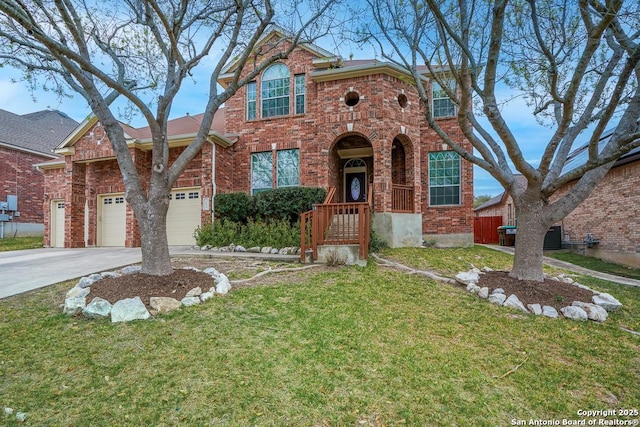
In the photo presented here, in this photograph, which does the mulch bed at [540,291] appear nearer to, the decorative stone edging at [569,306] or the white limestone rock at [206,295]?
the decorative stone edging at [569,306]

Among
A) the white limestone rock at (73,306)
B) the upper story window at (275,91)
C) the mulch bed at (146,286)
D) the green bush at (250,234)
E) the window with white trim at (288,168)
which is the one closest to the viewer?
the white limestone rock at (73,306)

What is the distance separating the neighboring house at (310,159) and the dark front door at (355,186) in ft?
0.14

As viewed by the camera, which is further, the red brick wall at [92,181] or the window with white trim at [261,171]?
the window with white trim at [261,171]

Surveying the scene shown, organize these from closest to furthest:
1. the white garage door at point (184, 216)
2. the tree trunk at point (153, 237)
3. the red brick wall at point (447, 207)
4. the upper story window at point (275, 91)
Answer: the tree trunk at point (153, 237), the red brick wall at point (447, 207), the white garage door at point (184, 216), the upper story window at point (275, 91)

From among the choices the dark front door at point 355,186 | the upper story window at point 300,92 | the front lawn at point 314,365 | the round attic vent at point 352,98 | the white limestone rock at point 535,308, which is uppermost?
the upper story window at point 300,92

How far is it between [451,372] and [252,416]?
6.24 feet

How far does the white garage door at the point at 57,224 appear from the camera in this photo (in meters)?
13.5

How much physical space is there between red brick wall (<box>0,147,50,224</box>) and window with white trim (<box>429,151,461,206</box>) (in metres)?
20.5

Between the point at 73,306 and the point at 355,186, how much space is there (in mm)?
10174

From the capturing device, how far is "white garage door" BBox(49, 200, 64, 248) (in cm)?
1355

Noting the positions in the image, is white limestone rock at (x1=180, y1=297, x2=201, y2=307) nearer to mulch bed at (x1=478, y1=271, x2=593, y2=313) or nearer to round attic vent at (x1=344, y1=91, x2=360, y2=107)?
mulch bed at (x1=478, y1=271, x2=593, y2=313)

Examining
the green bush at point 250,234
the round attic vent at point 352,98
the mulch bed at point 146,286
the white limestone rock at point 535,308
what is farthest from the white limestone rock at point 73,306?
the round attic vent at point 352,98

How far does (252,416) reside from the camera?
2.46m

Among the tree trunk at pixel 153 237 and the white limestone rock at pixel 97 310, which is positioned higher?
the tree trunk at pixel 153 237
